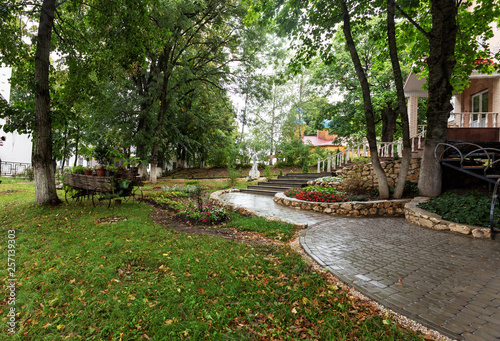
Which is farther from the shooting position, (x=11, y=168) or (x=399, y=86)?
(x=11, y=168)

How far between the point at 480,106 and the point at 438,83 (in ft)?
24.4

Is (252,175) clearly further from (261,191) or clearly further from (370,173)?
(370,173)

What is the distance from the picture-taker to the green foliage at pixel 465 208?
15.7ft

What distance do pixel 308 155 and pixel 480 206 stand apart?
14.8 meters

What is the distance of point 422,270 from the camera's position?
10.1 feet

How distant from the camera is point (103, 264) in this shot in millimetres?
3084

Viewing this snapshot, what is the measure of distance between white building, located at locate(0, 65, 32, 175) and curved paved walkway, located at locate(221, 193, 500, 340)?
80.8 feet

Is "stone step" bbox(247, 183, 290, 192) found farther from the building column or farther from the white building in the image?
the white building

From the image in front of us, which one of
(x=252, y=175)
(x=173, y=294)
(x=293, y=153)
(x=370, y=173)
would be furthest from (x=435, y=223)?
(x=293, y=153)

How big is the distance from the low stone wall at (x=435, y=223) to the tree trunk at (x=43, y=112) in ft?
31.9

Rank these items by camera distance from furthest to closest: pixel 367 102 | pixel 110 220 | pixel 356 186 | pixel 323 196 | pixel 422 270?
pixel 356 186, pixel 323 196, pixel 367 102, pixel 110 220, pixel 422 270

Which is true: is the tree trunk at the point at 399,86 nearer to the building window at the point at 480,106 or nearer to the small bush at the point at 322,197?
the small bush at the point at 322,197

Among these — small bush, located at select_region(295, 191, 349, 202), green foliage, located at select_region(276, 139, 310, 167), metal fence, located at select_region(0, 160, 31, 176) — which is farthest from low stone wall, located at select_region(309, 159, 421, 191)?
metal fence, located at select_region(0, 160, 31, 176)

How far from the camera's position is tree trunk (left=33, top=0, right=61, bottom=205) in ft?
19.7
